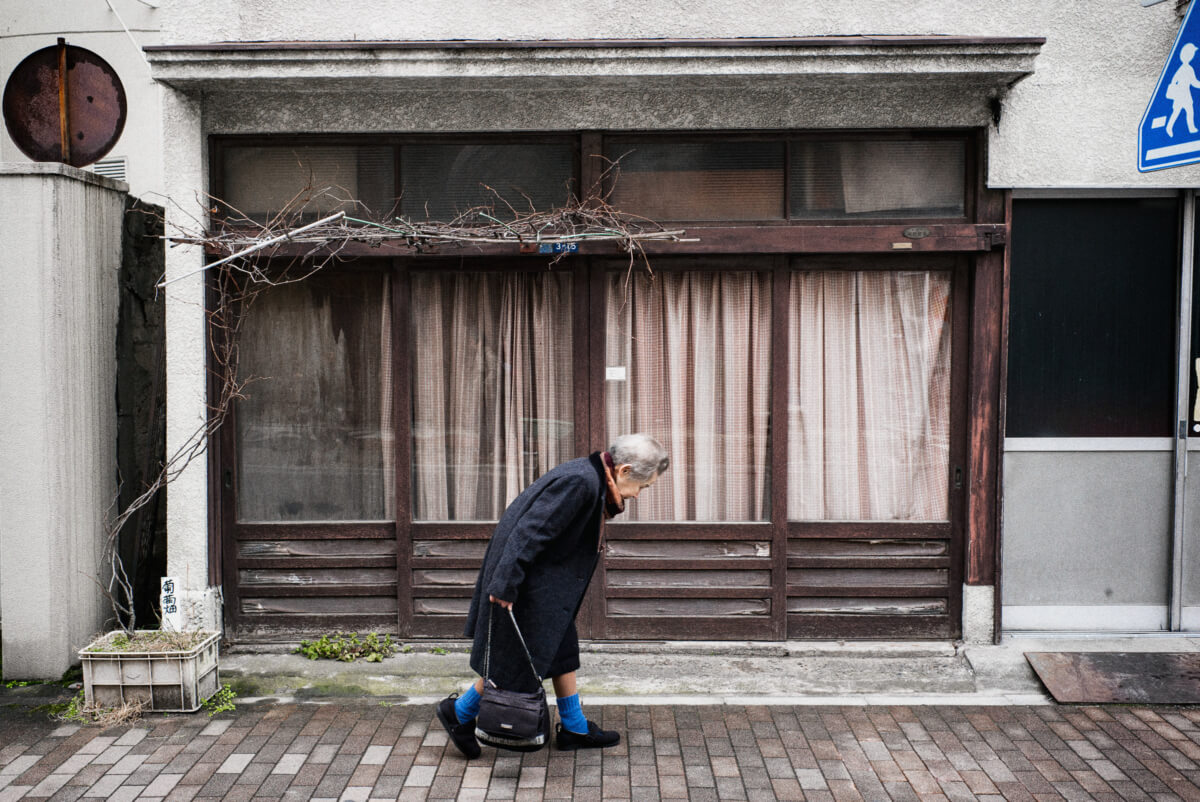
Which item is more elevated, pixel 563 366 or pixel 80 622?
pixel 563 366

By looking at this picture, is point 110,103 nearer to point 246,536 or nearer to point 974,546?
point 246,536

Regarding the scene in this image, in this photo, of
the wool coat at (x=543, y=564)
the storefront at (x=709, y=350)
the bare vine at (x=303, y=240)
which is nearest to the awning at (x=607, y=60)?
the storefront at (x=709, y=350)

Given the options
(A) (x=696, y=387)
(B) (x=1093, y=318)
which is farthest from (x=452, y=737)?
(B) (x=1093, y=318)

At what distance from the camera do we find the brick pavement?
168 inches

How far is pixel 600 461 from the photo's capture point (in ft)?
14.6

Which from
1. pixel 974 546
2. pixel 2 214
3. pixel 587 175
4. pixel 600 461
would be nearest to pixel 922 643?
pixel 974 546

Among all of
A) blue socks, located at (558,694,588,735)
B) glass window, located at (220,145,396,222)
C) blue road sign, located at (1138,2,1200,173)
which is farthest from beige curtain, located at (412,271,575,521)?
blue road sign, located at (1138,2,1200,173)

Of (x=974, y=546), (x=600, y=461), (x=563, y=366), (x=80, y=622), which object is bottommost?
(x=80, y=622)

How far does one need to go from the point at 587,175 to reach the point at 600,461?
2.13m

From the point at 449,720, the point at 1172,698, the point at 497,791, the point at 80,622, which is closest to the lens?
the point at 497,791

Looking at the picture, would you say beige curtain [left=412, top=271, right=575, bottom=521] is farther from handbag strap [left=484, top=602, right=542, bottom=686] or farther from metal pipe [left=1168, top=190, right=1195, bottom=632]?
metal pipe [left=1168, top=190, right=1195, bottom=632]

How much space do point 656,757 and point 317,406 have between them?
3081 millimetres

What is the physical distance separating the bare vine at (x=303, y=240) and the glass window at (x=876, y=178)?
0.91 meters

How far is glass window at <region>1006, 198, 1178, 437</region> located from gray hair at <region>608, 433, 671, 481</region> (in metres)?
2.76
